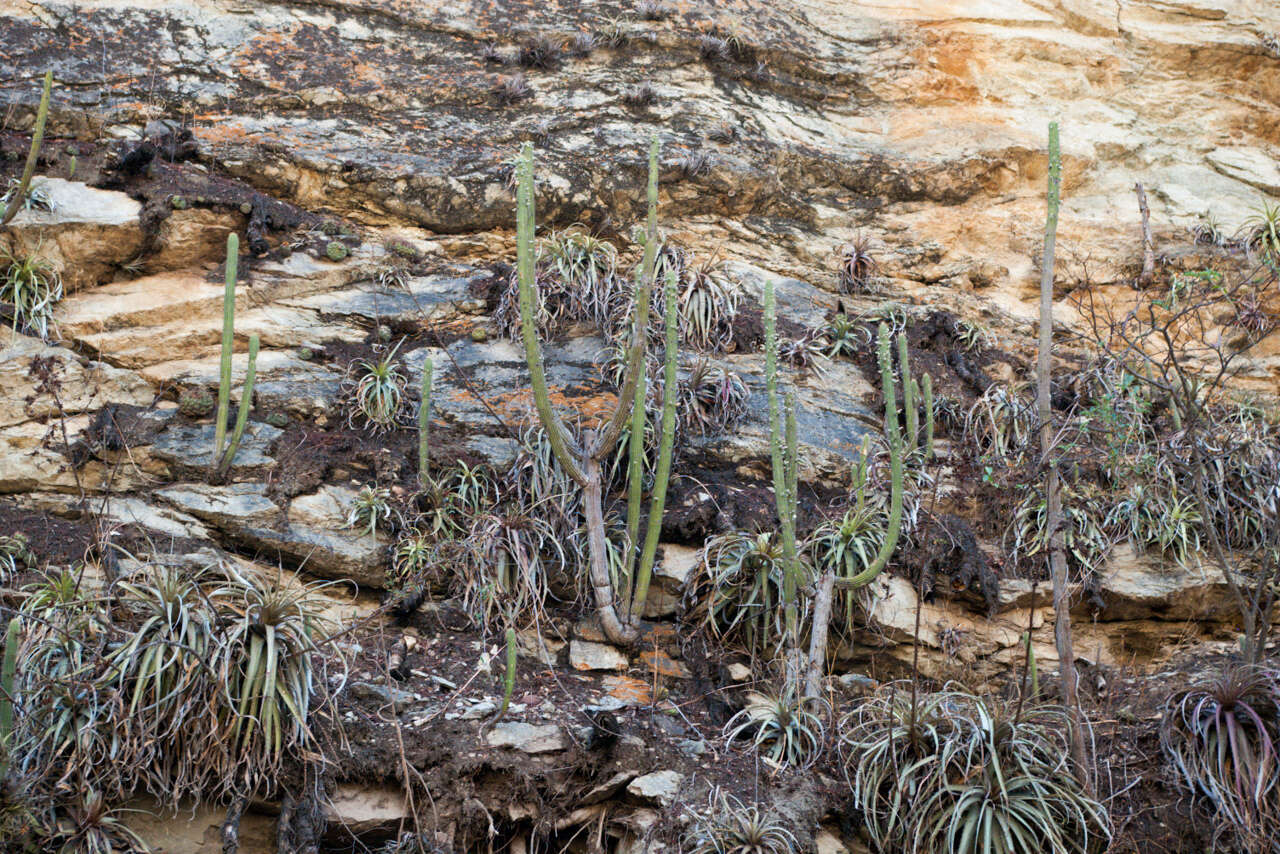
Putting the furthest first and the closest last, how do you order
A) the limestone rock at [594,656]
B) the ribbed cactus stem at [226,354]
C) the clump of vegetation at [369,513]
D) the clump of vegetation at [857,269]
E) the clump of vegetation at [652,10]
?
the clump of vegetation at [652,10] < the clump of vegetation at [857,269] < the clump of vegetation at [369,513] < the ribbed cactus stem at [226,354] < the limestone rock at [594,656]

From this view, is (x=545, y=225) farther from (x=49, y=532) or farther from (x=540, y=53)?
(x=49, y=532)

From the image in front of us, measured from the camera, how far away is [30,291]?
6.39 metres

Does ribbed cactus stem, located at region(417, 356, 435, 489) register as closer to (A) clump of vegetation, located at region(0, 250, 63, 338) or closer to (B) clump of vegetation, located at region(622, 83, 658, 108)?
(A) clump of vegetation, located at region(0, 250, 63, 338)

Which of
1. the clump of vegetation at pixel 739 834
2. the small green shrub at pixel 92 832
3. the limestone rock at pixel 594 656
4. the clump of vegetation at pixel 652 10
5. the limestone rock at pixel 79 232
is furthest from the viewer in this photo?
the clump of vegetation at pixel 652 10

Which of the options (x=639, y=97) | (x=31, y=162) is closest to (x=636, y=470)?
(x=31, y=162)

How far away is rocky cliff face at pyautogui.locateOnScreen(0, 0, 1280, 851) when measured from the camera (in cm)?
541

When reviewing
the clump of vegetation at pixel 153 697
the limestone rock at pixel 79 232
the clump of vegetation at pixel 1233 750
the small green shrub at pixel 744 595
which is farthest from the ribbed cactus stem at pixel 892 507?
the limestone rock at pixel 79 232

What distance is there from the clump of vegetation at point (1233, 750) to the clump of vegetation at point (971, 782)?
552mm

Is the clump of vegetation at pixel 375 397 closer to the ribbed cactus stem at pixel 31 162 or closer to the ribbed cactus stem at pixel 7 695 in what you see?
the ribbed cactus stem at pixel 31 162

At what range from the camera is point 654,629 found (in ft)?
18.5

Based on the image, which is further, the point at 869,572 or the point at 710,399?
the point at 710,399

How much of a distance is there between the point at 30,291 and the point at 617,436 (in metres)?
4.30

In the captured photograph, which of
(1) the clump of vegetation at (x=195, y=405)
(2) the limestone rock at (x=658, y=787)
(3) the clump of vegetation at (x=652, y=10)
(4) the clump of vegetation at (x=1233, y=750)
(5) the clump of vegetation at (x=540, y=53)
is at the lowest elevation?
(2) the limestone rock at (x=658, y=787)

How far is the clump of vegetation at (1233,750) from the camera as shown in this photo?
13.9 ft
